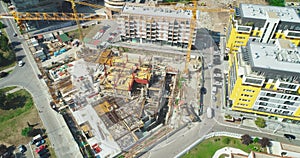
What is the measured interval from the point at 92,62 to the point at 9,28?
36093 millimetres

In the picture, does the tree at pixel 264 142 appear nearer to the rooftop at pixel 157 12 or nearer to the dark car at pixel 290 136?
the dark car at pixel 290 136

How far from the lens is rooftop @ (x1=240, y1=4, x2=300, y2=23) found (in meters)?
54.7

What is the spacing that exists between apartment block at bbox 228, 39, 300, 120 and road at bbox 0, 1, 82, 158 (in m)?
34.0

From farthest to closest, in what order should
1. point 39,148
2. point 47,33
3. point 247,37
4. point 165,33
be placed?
1. point 47,33
2. point 165,33
3. point 247,37
4. point 39,148

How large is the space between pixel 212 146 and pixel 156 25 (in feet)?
119

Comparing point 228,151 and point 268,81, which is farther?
point 228,151

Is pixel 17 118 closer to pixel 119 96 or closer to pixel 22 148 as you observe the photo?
pixel 22 148

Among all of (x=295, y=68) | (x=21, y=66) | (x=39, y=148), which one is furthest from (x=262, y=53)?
(x=21, y=66)

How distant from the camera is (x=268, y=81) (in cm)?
4125

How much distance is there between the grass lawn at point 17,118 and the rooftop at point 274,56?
150ft

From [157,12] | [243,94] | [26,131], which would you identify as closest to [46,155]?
[26,131]

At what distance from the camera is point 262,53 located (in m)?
43.7

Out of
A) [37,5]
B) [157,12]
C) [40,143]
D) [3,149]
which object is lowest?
[40,143]

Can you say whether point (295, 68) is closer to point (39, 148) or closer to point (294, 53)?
point (294, 53)
